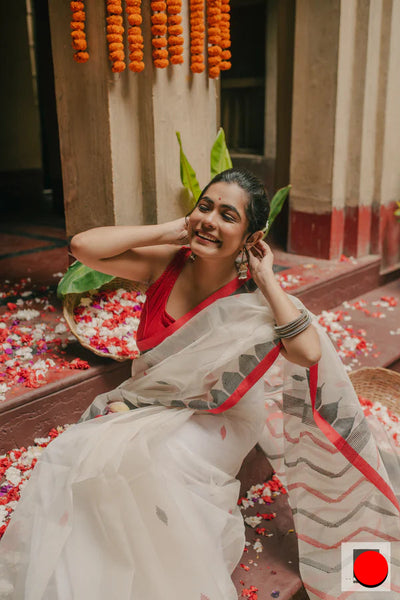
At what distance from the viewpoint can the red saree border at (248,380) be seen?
6.14 feet

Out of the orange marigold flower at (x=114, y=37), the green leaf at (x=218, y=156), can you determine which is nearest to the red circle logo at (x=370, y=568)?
the green leaf at (x=218, y=156)

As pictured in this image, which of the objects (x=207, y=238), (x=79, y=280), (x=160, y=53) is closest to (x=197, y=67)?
(x=160, y=53)

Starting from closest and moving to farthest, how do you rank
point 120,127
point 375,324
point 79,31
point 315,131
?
point 79,31 → point 120,127 → point 375,324 → point 315,131

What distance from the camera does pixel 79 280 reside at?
2.73m

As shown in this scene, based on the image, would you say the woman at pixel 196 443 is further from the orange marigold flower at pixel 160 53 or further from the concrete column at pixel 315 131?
the concrete column at pixel 315 131

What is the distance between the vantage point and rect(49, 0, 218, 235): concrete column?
297 cm

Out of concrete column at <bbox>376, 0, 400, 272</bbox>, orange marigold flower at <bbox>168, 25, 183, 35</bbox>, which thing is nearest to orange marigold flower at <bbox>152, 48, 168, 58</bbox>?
orange marigold flower at <bbox>168, 25, 183, 35</bbox>

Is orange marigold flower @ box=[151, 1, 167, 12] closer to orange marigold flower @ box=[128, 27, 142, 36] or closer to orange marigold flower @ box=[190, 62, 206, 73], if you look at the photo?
orange marigold flower @ box=[128, 27, 142, 36]

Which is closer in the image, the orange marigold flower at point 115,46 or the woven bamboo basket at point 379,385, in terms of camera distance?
the orange marigold flower at point 115,46

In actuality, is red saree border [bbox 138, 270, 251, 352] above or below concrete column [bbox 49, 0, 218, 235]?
below

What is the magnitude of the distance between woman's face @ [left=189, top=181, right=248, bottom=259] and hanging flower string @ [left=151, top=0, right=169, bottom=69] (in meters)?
1.44

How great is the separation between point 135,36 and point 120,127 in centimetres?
44

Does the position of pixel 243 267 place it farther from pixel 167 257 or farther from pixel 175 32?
pixel 175 32

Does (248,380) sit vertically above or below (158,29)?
below
